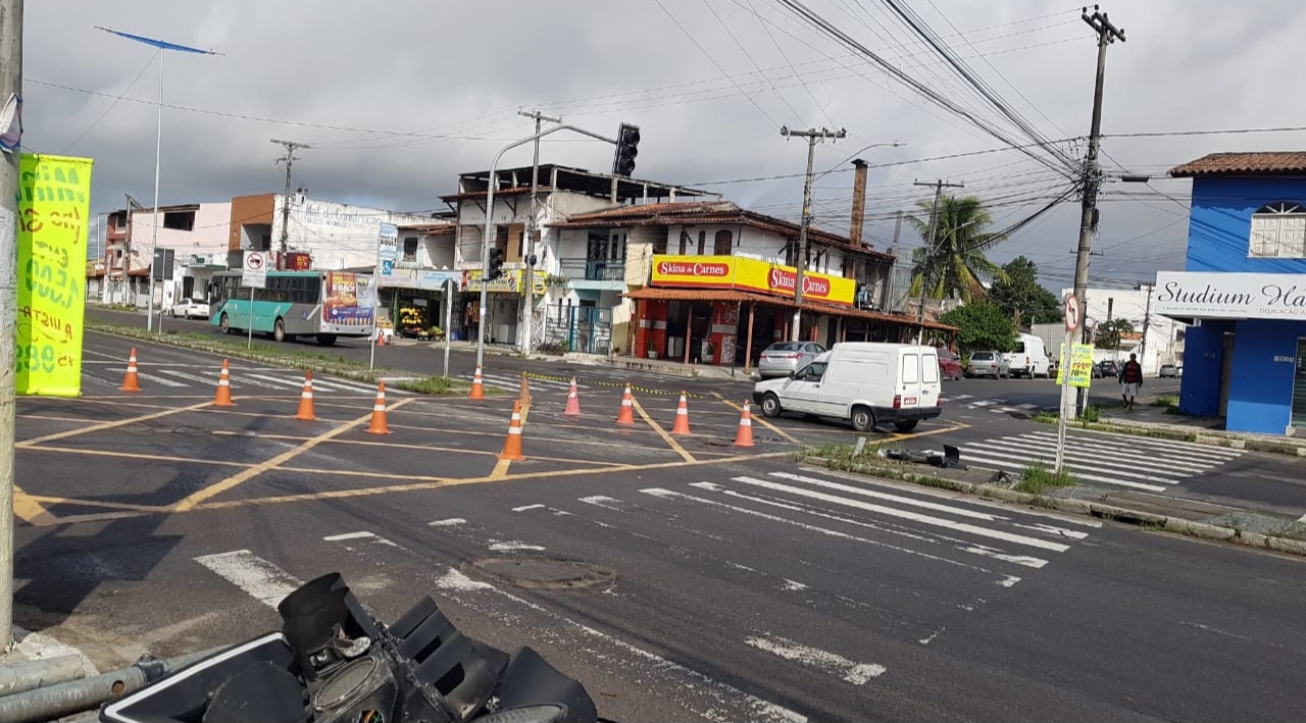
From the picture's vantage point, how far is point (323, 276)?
136ft

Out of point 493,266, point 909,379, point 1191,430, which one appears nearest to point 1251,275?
point 1191,430

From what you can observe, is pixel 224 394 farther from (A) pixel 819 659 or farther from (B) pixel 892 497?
(A) pixel 819 659

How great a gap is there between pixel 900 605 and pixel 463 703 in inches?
168

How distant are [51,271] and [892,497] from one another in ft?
31.9

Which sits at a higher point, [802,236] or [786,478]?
[802,236]

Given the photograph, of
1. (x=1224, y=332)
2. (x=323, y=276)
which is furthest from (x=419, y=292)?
(x=1224, y=332)

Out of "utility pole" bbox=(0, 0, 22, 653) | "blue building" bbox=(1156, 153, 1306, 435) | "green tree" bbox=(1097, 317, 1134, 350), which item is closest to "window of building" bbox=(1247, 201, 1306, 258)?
"blue building" bbox=(1156, 153, 1306, 435)

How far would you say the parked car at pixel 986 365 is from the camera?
174 feet

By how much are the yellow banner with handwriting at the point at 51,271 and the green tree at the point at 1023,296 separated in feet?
243

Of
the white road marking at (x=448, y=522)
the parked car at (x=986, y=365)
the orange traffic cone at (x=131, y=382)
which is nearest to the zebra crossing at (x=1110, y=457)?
the white road marking at (x=448, y=522)

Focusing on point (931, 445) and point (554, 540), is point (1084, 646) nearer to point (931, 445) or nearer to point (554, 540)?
point (554, 540)

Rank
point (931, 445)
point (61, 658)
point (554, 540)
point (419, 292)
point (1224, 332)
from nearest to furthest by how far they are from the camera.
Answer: point (61, 658) → point (554, 540) → point (931, 445) → point (1224, 332) → point (419, 292)


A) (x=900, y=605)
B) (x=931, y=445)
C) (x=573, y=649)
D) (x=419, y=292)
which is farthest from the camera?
(x=419, y=292)

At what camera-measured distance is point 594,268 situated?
157ft
